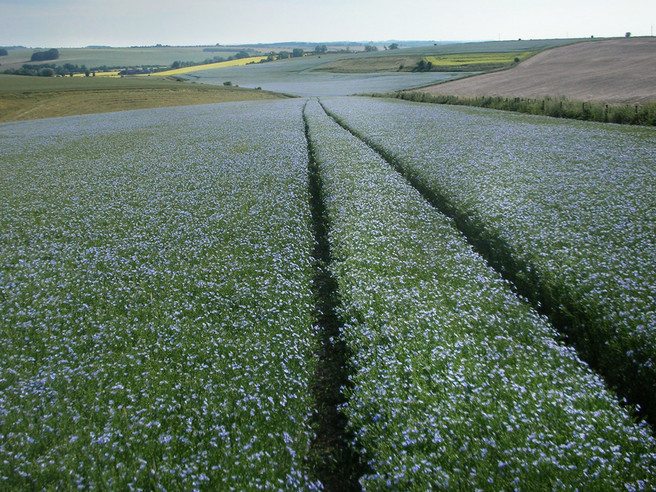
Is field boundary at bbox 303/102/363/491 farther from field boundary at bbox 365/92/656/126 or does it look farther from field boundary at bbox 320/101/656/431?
field boundary at bbox 365/92/656/126

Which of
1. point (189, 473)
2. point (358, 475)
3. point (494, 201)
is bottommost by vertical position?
point (358, 475)

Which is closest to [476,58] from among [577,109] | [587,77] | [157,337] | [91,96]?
[587,77]

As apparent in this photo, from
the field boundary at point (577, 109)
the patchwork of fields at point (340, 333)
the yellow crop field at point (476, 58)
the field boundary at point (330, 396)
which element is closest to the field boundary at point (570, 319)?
the patchwork of fields at point (340, 333)

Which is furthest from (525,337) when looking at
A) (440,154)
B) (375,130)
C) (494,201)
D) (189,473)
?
(375,130)

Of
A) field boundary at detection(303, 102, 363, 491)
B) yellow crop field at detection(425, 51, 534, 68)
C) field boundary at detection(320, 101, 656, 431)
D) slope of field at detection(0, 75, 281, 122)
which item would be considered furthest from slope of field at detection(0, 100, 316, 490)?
yellow crop field at detection(425, 51, 534, 68)

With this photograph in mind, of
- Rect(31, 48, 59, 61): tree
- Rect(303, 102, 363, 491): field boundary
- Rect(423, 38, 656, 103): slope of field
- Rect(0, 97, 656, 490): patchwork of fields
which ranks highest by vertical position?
Rect(31, 48, 59, 61): tree

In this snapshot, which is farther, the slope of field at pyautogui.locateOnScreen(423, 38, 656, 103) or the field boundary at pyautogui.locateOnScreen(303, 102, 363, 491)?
the slope of field at pyautogui.locateOnScreen(423, 38, 656, 103)

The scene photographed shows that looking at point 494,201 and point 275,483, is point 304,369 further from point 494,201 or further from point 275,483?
point 494,201
